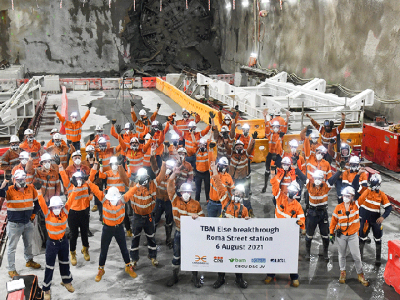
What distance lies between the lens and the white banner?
706cm

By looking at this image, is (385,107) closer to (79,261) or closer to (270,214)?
(270,214)

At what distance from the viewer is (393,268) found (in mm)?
7090

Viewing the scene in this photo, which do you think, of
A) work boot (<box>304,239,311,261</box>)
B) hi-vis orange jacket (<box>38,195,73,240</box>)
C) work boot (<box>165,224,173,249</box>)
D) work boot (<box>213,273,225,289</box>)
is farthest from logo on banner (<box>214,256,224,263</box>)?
hi-vis orange jacket (<box>38,195,73,240</box>)

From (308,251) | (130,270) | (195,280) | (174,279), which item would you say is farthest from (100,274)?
(308,251)

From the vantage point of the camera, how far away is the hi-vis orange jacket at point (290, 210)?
7090 millimetres

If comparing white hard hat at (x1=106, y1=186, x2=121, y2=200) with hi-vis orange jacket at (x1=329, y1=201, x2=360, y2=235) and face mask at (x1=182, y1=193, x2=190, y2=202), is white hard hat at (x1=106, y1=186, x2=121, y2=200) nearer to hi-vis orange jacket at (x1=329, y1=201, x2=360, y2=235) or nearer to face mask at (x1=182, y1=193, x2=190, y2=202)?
face mask at (x1=182, y1=193, x2=190, y2=202)

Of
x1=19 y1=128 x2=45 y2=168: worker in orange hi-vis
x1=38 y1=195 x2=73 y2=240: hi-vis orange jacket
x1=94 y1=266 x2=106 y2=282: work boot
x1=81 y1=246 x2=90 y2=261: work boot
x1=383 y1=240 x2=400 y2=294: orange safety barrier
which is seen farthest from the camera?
x1=19 y1=128 x2=45 y2=168: worker in orange hi-vis

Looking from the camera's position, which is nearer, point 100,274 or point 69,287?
point 69,287

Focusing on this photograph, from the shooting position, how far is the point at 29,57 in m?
35.3

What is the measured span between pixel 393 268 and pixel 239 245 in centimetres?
267

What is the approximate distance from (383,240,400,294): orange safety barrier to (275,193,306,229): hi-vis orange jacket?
168 cm

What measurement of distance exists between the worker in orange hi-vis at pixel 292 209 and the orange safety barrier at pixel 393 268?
5.11ft

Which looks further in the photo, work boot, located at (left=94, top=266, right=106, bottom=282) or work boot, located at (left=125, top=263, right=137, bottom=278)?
work boot, located at (left=125, top=263, right=137, bottom=278)

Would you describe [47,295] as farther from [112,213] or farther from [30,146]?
[30,146]
